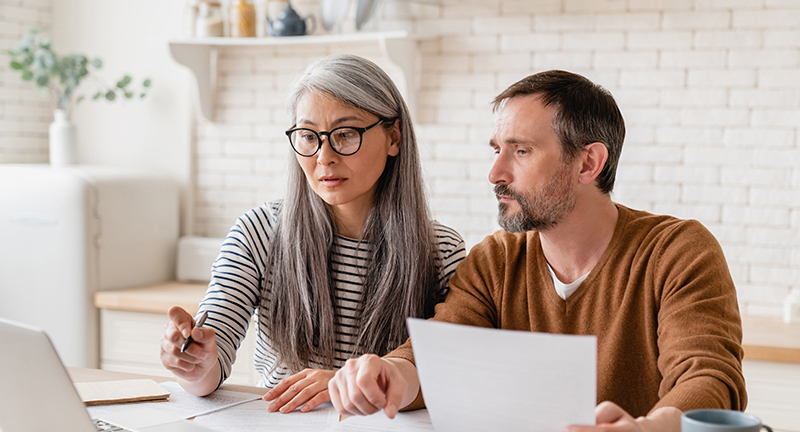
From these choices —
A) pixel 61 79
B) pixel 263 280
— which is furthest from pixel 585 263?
pixel 61 79

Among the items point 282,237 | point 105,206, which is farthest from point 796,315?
point 105,206

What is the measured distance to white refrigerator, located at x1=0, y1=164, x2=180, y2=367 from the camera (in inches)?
119

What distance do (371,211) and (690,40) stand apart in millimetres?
1605

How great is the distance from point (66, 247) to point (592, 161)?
2306 millimetres

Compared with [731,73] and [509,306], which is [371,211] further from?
[731,73]

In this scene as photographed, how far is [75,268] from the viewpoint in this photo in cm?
304

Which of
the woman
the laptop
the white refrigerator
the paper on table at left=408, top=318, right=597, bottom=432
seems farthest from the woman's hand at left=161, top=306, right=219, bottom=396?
the white refrigerator

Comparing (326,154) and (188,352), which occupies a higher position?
(326,154)

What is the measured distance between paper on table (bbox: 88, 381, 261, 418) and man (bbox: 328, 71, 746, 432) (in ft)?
1.03

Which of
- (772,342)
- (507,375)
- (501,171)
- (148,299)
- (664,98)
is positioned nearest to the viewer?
(507,375)

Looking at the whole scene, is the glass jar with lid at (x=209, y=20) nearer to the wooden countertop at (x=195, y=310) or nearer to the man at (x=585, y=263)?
the wooden countertop at (x=195, y=310)

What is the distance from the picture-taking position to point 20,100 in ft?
11.7

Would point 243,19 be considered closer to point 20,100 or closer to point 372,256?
point 20,100

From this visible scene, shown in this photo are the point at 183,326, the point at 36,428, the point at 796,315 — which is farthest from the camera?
the point at 796,315
